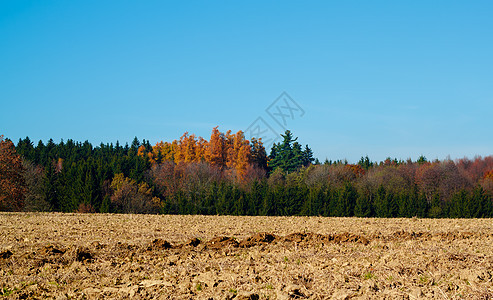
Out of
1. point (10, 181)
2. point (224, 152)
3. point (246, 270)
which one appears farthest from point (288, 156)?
point (246, 270)

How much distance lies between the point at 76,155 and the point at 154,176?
36169 millimetres

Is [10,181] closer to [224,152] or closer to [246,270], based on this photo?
[246,270]

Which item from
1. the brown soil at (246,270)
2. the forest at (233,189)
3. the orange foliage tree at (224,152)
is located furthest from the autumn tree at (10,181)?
the orange foliage tree at (224,152)

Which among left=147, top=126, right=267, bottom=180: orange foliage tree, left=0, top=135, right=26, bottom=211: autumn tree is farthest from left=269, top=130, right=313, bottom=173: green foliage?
left=0, top=135, right=26, bottom=211: autumn tree

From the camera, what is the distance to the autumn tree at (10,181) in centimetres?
4347

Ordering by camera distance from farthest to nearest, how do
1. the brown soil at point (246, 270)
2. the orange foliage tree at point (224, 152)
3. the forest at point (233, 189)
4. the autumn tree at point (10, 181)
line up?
the orange foliage tree at point (224, 152) < the forest at point (233, 189) < the autumn tree at point (10, 181) < the brown soil at point (246, 270)

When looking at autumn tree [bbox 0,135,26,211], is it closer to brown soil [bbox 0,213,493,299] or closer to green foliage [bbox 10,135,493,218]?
green foliage [bbox 10,135,493,218]

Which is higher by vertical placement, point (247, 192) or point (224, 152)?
point (224, 152)

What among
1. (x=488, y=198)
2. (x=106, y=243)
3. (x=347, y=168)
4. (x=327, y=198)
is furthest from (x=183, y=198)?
(x=106, y=243)

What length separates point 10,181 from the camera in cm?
4425

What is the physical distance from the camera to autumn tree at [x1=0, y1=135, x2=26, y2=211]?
43.5 meters

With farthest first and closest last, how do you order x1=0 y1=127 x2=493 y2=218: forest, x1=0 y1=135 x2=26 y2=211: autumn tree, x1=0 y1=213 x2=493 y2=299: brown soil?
x1=0 y1=127 x2=493 y2=218: forest, x1=0 y1=135 x2=26 y2=211: autumn tree, x1=0 y1=213 x2=493 y2=299: brown soil

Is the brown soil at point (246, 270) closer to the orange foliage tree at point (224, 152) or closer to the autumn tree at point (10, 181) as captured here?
the autumn tree at point (10, 181)

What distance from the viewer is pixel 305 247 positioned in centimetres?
1551
